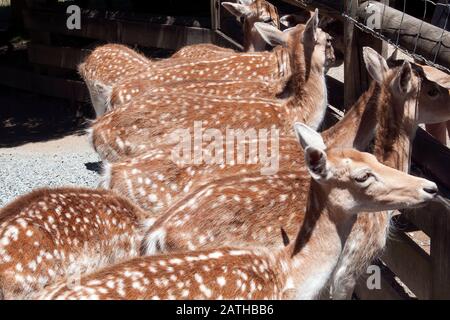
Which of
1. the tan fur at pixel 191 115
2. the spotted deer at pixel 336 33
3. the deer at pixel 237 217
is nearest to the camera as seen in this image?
the deer at pixel 237 217

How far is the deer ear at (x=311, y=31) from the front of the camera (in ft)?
20.9

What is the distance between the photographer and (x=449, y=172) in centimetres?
486

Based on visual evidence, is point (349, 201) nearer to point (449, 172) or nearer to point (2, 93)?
point (449, 172)

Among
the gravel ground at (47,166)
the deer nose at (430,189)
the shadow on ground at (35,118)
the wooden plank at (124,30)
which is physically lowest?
the shadow on ground at (35,118)

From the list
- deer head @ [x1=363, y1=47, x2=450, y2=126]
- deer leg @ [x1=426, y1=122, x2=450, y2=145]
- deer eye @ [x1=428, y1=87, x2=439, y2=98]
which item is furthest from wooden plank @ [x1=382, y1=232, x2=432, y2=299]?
deer leg @ [x1=426, y1=122, x2=450, y2=145]

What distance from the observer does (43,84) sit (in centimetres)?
1241

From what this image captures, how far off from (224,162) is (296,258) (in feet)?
4.48

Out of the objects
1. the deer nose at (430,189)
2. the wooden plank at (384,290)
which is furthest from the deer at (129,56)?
the deer nose at (430,189)

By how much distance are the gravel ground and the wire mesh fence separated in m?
3.56

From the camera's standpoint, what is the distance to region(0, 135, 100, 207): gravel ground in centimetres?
838

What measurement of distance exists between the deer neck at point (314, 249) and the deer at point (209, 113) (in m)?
1.82

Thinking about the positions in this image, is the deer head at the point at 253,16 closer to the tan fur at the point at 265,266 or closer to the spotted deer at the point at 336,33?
the spotted deer at the point at 336,33

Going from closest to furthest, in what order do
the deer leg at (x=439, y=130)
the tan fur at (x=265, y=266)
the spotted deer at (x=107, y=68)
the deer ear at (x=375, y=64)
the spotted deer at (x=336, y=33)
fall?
the tan fur at (x=265, y=266) < the deer ear at (x=375, y=64) < the deer leg at (x=439, y=130) < the spotted deer at (x=336, y=33) < the spotted deer at (x=107, y=68)

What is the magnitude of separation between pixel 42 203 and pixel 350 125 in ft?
5.95
